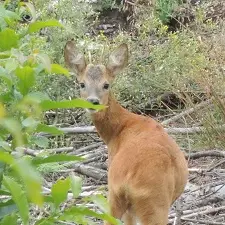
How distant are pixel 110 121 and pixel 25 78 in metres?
4.16

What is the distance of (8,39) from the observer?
1.67 meters

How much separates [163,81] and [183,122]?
90 centimetres

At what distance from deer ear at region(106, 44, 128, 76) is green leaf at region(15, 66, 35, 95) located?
4.84 m

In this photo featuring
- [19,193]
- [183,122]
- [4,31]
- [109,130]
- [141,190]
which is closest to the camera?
[19,193]

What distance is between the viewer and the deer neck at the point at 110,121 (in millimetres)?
5605

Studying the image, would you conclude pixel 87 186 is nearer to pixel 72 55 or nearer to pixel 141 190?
pixel 72 55

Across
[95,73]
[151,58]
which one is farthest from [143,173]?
[151,58]

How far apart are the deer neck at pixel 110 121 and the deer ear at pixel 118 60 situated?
1.99 ft

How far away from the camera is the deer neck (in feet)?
18.4

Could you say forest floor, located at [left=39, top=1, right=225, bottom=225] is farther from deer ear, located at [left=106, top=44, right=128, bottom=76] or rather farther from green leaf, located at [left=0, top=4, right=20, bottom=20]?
green leaf, located at [left=0, top=4, right=20, bottom=20]

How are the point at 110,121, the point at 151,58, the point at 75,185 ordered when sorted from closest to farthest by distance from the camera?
the point at 75,185 → the point at 110,121 → the point at 151,58

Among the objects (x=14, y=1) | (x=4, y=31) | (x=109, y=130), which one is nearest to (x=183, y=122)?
(x=109, y=130)

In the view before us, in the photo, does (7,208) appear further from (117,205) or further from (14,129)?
(117,205)

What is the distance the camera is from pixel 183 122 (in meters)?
8.20
